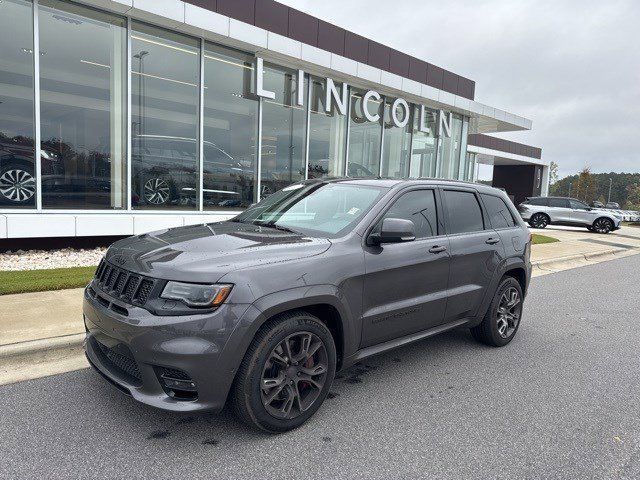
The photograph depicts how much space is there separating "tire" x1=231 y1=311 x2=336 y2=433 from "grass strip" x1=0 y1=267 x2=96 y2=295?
4.25 meters

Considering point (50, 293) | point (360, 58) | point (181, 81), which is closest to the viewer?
point (50, 293)

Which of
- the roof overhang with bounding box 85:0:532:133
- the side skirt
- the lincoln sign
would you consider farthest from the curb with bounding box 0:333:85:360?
the lincoln sign

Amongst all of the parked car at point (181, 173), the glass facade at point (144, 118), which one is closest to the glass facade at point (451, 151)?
the glass facade at point (144, 118)

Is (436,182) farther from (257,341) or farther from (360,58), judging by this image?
(360,58)

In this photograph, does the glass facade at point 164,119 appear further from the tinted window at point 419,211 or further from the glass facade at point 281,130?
the tinted window at point 419,211

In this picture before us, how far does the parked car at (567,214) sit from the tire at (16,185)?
2207cm

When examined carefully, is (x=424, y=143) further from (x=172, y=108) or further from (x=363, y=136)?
(x=172, y=108)

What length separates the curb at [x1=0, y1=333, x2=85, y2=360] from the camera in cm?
394

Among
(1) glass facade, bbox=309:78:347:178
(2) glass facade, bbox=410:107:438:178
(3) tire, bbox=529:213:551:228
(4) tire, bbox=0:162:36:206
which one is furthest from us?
(3) tire, bbox=529:213:551:228

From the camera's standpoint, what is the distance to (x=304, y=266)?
304cm

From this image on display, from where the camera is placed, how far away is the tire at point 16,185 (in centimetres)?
805

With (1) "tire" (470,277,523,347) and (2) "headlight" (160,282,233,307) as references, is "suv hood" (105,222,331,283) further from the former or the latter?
(1) "tire" (470,277,523,347)

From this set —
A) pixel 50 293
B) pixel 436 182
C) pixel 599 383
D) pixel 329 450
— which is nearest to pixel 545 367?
pixel 599 383

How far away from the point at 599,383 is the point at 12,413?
468 cm
